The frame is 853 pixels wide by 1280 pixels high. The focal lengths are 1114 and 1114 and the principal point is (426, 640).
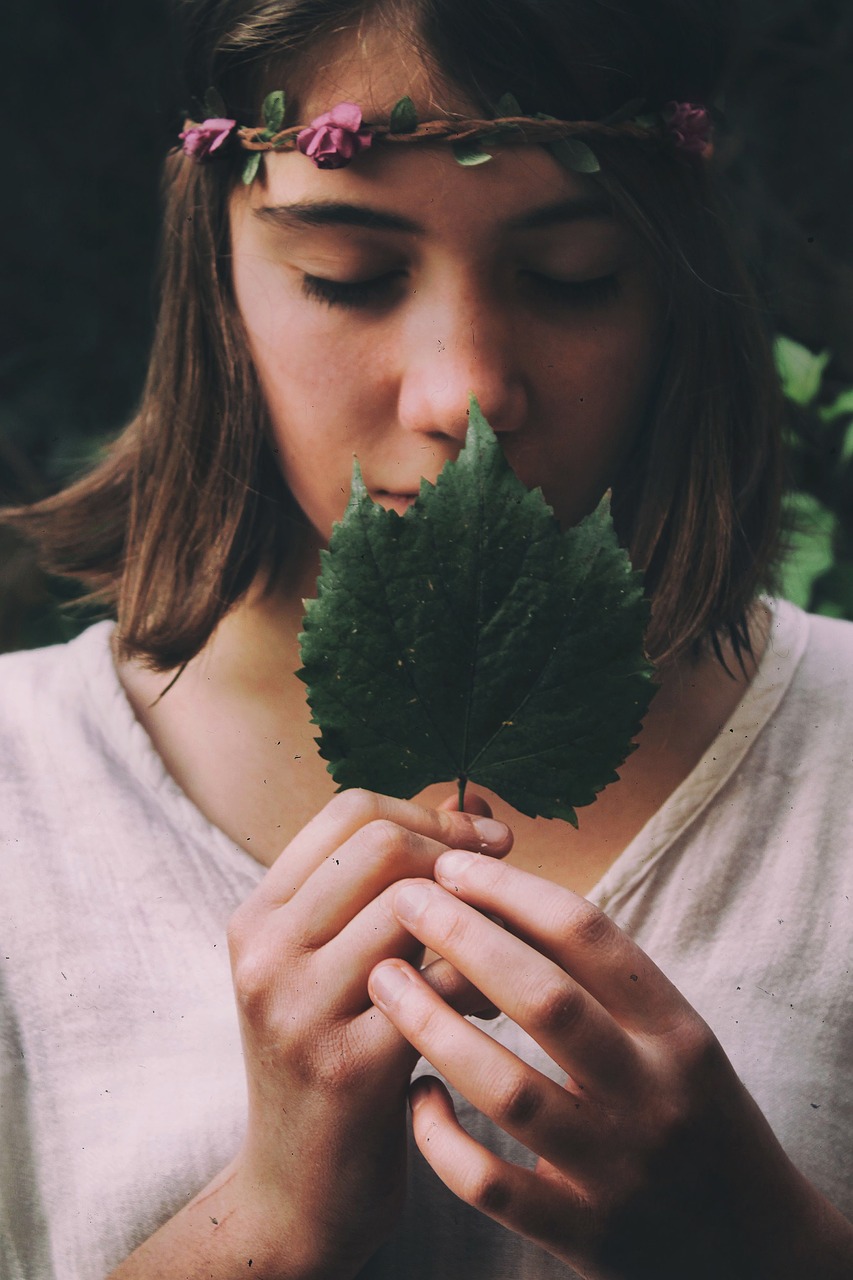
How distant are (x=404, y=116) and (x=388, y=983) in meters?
0.42

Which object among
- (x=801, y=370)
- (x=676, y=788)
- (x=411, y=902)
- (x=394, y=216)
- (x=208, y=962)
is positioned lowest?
(x=208, y=962)

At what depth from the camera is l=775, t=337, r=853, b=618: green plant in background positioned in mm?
833

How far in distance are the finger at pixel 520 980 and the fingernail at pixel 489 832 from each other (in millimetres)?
40

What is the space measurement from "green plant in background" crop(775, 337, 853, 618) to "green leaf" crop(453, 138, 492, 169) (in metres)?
0.35

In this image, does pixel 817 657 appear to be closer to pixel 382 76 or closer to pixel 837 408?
pixel 837 408

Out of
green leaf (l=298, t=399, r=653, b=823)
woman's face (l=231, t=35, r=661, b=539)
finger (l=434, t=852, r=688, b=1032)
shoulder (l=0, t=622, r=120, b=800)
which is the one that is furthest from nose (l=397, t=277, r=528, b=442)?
shoulder (l=0, t=622, r=120, b=800)

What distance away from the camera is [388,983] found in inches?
18.3

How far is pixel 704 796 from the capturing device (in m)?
0.72

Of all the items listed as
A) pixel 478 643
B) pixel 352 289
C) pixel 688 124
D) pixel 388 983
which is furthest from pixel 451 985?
pixel 688 124

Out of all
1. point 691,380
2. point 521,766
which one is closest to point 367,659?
point 521,766

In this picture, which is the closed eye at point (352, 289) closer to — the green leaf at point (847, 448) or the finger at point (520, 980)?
the finger at point (520, 980)

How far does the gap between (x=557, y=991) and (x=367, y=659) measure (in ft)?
0.51

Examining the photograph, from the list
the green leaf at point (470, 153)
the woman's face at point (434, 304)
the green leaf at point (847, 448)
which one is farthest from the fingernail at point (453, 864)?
the green leaf at point (847, 448)

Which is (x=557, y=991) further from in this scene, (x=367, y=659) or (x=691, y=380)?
(x=691, y=380)
